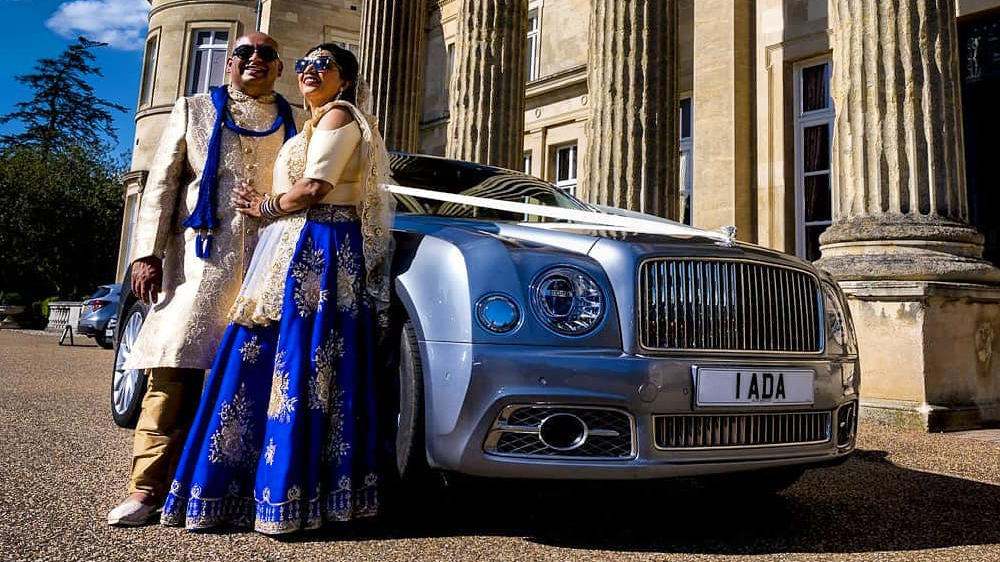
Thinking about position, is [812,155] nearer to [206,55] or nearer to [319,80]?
[319,80]

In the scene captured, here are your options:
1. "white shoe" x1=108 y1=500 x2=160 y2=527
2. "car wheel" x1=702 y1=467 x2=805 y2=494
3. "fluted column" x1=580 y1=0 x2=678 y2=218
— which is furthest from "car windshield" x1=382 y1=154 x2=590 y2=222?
"fluted column" x1=580 y1=0 x2=678 y2=218

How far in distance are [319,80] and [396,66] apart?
31.2 ft

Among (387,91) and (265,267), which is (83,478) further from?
(387,91)

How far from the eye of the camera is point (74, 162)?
34938 millimetres

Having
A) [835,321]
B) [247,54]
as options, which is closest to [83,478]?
[247,54]

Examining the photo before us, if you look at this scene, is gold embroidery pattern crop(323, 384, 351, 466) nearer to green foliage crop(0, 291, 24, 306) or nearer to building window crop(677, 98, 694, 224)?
building window crop(677, 98, 694, 224)

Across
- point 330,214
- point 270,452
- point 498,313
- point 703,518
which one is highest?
point 330,214

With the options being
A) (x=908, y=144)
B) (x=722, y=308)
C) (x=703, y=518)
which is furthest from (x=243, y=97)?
(x=908, y=144)

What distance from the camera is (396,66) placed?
1205cm

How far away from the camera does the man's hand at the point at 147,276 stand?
286 cm

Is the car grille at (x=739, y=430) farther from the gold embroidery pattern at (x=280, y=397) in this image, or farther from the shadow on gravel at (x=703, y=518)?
the gold embroidery pattern at (x=280, y=397)

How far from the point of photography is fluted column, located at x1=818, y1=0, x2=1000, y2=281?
6.14 metres

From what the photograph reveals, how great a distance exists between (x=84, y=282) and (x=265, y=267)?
3436 cm

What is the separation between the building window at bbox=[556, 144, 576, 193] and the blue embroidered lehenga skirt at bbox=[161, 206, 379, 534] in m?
13.0
